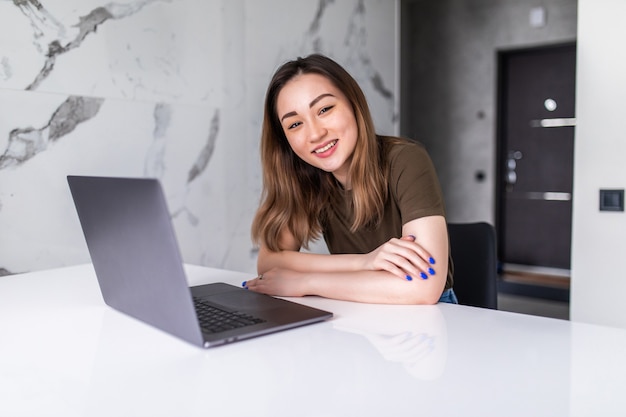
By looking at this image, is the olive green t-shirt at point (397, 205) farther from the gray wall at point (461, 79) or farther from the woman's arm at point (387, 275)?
the gray wall at point (461, 79)

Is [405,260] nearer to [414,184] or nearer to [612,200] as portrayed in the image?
[414,184]

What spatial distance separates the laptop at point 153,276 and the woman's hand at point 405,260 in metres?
0.20

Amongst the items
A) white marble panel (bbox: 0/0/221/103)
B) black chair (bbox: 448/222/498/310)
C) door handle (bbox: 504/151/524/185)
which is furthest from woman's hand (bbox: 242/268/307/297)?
door handle (bbox: 504/151/524/185)

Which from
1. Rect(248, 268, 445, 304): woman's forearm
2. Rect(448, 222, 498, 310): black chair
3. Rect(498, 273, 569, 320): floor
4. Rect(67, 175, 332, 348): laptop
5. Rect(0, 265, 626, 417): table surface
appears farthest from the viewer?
Rect(498, 273, 569, 320): floor

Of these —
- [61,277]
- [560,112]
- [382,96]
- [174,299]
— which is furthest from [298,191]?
[560,112]

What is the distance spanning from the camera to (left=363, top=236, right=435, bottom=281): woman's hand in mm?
1096

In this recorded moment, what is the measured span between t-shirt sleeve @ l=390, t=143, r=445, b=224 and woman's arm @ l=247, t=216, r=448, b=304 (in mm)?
28

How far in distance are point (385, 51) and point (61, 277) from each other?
2.26m

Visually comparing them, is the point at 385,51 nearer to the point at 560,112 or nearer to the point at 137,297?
the point at 560,112

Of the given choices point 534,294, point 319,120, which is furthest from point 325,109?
point 534,294

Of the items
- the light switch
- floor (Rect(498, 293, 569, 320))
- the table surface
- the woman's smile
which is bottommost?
floor (Rect(498, 293, 569, 320))

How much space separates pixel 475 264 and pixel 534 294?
3.03 m

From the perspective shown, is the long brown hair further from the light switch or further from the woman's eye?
the light switch

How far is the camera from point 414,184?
129cm
